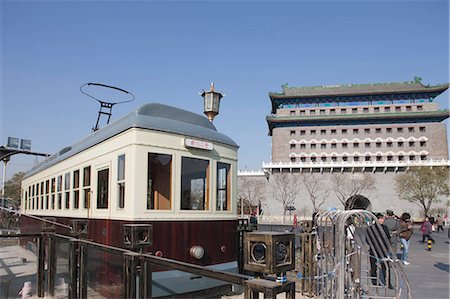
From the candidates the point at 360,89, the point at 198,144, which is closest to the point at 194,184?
the point at 198,144

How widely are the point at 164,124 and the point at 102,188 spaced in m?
1.72

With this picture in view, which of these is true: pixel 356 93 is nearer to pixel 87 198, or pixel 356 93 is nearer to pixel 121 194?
pixel 87 198

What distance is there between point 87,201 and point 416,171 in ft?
162

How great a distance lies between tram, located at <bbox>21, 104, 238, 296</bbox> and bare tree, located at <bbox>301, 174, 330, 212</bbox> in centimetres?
5208

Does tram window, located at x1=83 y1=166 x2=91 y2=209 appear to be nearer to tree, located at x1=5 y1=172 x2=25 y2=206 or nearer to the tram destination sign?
the tram destination sign

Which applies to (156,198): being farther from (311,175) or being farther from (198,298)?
(311,175)

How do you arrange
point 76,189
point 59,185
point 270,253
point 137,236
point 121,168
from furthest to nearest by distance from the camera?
1. point 59,185
2. point 76,189
3. point 121,168
4. point 137,236
5. point 270,253

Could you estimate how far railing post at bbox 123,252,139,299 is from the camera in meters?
3.67

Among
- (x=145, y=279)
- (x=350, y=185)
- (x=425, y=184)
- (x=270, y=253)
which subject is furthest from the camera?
(x=350, y=185)

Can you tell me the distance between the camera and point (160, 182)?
6672 mm

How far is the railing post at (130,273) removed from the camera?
3.67 m

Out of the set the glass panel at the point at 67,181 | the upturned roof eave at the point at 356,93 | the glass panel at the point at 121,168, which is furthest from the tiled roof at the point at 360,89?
the glass panel at the point at 121,168

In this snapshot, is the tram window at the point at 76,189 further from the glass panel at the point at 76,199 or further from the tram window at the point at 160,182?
the tram window at the point at 160,182

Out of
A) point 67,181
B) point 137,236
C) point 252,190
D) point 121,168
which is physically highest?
point 121,168
